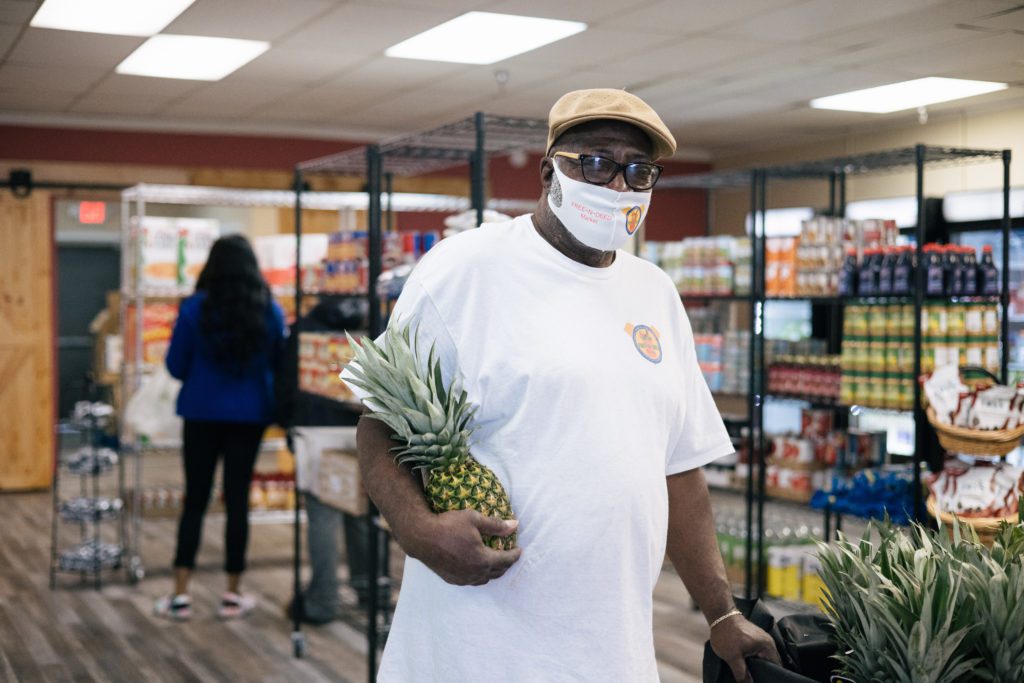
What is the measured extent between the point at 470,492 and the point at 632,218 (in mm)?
562

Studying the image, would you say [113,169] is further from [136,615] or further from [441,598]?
[441,598]

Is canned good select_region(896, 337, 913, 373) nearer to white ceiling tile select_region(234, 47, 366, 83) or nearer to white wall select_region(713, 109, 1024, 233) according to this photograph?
white ceiling tile select_region(234, 47, 366, 83)

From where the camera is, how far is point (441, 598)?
180cm

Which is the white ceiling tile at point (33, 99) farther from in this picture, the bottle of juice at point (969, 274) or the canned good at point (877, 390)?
the bottle of juice at point (969, 274)

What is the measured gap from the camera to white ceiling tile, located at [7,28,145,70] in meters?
6.39

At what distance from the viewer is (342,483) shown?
4.20 m

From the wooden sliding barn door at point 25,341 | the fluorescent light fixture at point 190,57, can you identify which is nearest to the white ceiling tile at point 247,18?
the fluorescent light fixture at point 190,57

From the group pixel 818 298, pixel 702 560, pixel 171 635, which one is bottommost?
pixel 171 635

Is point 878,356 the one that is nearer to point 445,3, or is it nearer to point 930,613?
point 445,3

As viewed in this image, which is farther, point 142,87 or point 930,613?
point 142,87

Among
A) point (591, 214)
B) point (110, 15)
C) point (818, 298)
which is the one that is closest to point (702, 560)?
point (591, 214)

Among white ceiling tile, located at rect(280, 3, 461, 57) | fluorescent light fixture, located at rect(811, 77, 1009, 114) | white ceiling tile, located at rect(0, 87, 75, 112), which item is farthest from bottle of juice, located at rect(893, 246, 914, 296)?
white ceiling tile, located at rect(0, 87, 75, 112)

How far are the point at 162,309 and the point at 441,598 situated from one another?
512cm

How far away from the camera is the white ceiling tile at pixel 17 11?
18.4 feet
